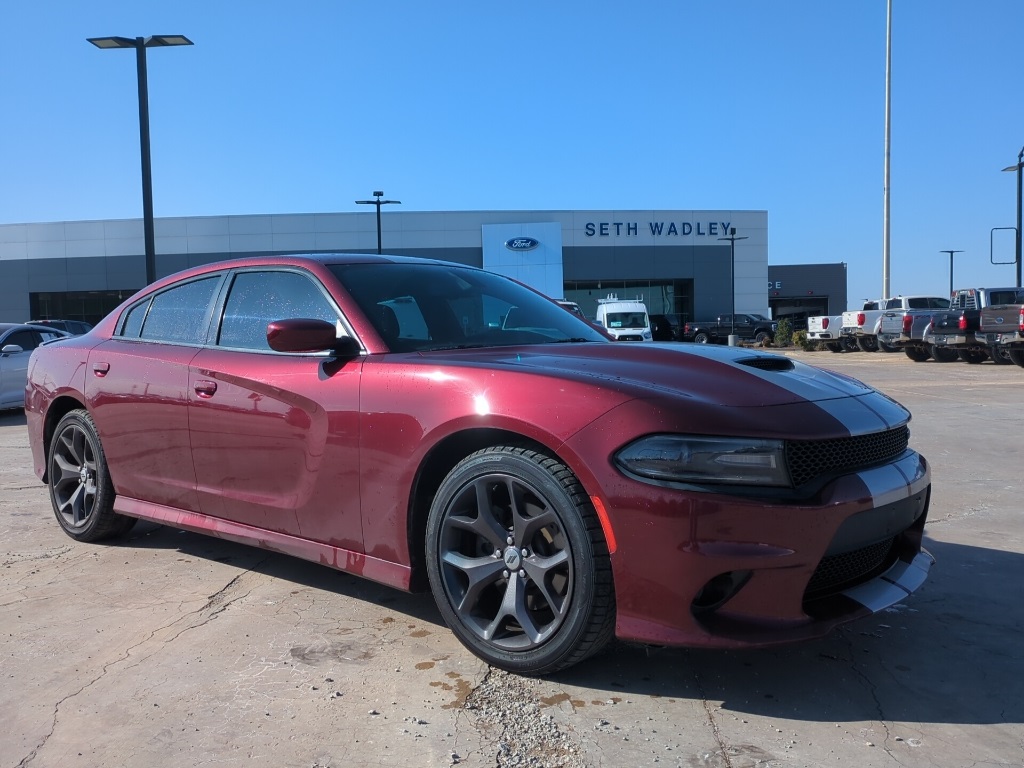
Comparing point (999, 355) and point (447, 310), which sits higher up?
point (447, 310)

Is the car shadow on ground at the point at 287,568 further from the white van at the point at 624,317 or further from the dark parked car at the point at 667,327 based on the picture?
the dark parked car at the point at 667,327

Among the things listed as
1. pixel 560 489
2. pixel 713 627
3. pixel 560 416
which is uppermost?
pixel 560 416

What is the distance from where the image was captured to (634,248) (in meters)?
47.8

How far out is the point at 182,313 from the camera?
13.8ft

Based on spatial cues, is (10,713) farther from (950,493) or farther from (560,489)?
(950,493)

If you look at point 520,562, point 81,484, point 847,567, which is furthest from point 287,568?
point 847,567

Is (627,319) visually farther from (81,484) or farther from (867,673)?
(867,673)

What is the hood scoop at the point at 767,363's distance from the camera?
304 centimetres

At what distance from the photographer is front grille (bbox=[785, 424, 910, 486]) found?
2.51 m

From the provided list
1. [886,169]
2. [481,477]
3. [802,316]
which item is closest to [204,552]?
[481,477]

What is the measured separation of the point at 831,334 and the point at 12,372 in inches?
1065

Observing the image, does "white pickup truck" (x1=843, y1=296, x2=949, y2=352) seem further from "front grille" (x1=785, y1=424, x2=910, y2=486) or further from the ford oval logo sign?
"front grille" (x1=785, y1=424, x2=910, y2=486)

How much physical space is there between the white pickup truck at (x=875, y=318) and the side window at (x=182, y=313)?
26338mm

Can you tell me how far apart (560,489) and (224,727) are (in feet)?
4.10
